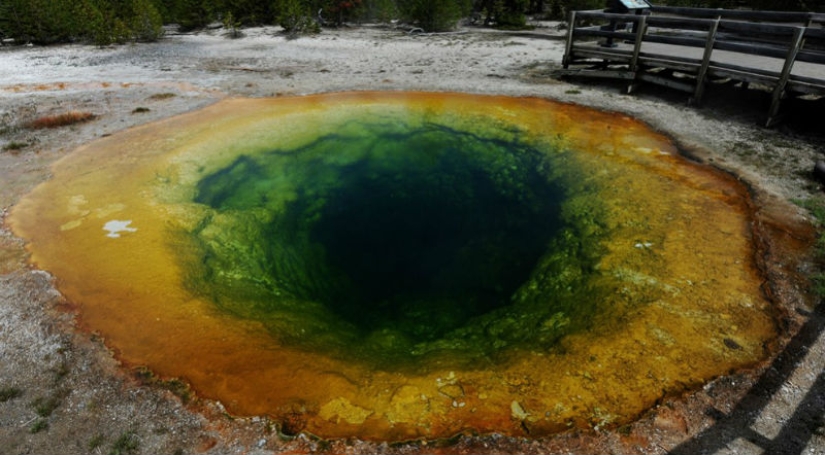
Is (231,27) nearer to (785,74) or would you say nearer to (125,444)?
(785,74)

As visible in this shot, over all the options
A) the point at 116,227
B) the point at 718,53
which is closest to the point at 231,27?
the point at 116,227

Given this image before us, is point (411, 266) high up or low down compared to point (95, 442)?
down

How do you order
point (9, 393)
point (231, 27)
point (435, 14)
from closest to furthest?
point (9, 393), point (435, 14), point (231, 27)

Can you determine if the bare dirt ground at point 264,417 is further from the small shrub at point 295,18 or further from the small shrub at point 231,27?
the small shrub at point 231,27

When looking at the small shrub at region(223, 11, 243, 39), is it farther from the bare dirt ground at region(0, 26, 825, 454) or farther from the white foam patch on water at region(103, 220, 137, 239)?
the white foam patch on water at region(103, 220, 137, 239)

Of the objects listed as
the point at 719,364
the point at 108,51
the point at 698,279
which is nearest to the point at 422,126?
the point at 698,279

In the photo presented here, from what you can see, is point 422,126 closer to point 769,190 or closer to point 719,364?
point 769,190

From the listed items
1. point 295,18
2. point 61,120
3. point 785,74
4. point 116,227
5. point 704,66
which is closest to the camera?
point 116,227
